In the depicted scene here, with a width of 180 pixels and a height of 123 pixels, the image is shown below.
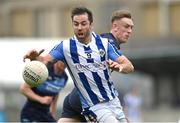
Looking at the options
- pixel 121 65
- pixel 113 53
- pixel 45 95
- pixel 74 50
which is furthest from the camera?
pixel 45 95

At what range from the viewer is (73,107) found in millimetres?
11453

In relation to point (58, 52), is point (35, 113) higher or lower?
lower

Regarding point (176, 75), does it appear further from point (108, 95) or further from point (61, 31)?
point (108, 95)

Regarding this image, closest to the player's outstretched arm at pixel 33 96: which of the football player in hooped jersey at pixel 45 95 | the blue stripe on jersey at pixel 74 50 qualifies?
the football player in hooped jersey at pixel 45 95

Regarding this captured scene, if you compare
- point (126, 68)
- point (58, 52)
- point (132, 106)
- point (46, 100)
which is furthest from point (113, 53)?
point (132, 106)

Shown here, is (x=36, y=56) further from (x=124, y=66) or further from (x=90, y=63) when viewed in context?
(x=124, y=66)

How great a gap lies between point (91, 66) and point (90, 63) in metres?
0.04

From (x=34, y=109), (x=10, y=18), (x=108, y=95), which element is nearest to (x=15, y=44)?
(x=34, y=109)

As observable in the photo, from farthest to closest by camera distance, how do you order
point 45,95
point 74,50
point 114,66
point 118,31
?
point 45,95, point 118,31, point 74,50, point 114,66

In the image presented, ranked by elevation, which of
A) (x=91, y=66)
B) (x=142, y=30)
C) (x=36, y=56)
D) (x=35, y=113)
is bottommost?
(x=142, y=30)

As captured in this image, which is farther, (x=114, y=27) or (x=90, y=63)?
(x=114, y=27)

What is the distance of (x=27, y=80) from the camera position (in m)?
10.7

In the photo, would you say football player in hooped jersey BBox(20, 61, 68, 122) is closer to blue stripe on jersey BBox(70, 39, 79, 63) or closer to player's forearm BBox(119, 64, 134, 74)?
blue stripe on jersey BBox(70, 39, 79, 63)

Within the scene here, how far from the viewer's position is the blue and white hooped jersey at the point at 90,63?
10.7 m
